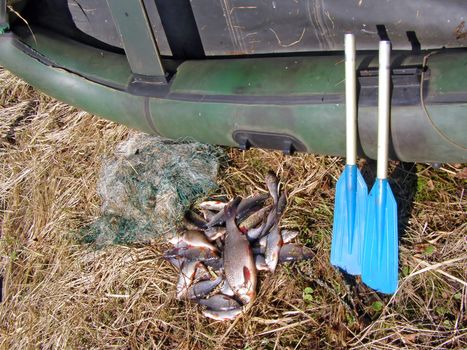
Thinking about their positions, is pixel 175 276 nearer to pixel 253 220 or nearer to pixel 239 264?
pixel 239 264

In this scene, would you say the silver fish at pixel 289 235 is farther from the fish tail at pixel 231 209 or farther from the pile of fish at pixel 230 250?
the fish tail at pixel 231 209

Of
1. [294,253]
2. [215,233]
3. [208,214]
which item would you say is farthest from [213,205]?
[294,253]

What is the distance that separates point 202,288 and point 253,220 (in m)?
0.44

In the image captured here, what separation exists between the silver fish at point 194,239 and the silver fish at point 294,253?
39cm

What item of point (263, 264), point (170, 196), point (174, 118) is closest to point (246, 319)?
point (263, 264)

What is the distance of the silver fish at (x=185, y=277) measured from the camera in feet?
10.3

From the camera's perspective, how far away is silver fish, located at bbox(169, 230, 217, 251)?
3.25 m

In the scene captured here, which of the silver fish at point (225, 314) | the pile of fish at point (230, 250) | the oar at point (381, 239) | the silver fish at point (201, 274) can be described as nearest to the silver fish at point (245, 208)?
the pile of fish at point (230, 250)

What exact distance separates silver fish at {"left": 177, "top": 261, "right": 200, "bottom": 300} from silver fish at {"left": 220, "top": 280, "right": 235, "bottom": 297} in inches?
6.8

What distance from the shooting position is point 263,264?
3068 mm

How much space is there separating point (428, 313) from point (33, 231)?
7.71 feet

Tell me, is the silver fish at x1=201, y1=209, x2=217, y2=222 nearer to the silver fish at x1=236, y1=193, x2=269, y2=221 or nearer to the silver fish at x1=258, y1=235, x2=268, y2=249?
the silver fish at x1=236, y1=193, x2=269, y2=221

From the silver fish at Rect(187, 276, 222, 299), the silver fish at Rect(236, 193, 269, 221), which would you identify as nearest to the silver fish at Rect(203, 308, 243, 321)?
the silver fish at Rect(187, 276, 222, 299)

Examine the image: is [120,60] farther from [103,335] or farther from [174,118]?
[103,335]
